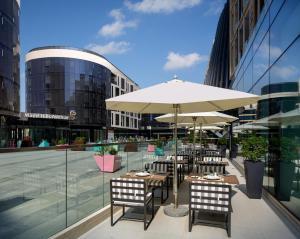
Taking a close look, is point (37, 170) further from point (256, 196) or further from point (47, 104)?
point (47, 104)

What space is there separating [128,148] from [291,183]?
15.8ft

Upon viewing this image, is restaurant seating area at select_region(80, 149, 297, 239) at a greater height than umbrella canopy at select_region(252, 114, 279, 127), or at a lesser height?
lesser

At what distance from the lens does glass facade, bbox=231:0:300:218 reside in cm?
601

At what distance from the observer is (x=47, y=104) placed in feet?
194

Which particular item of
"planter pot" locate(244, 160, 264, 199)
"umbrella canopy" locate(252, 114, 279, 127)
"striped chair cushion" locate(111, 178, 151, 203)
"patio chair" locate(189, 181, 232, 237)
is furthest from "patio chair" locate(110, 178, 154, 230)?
"umbrella canopy" locate(252, 114, 279, 127)

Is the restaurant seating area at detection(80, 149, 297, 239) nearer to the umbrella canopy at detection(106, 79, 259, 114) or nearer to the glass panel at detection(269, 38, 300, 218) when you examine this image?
the glass panel at detection(269, 38, 300, 218)

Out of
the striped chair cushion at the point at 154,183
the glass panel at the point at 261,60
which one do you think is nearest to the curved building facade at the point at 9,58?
the glass panel at the point at 261,60

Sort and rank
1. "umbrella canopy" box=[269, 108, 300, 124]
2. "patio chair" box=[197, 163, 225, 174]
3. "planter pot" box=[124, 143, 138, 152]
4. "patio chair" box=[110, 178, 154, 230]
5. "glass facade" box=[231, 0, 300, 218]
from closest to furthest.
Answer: "patio chair" box=[110, 178, 154, 230], "umbrella canopy" box=[269, 108, 300, 124], "glass facade" box=[231, 0, 300, 218], "patio chair" box=[197, 163, 225, 174], "planter pot" box=[124, 143, 138, 152]

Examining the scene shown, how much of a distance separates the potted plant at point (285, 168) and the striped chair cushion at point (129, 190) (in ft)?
10.4

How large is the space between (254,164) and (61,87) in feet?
184

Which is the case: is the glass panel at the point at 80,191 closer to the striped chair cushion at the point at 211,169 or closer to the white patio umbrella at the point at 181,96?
the white patio umbrella at the point at 181,96

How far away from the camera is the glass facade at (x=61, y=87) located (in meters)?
59.1

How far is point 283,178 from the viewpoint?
6.82m

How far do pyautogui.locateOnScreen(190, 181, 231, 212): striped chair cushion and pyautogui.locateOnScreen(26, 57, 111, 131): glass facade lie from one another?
5621 cm
